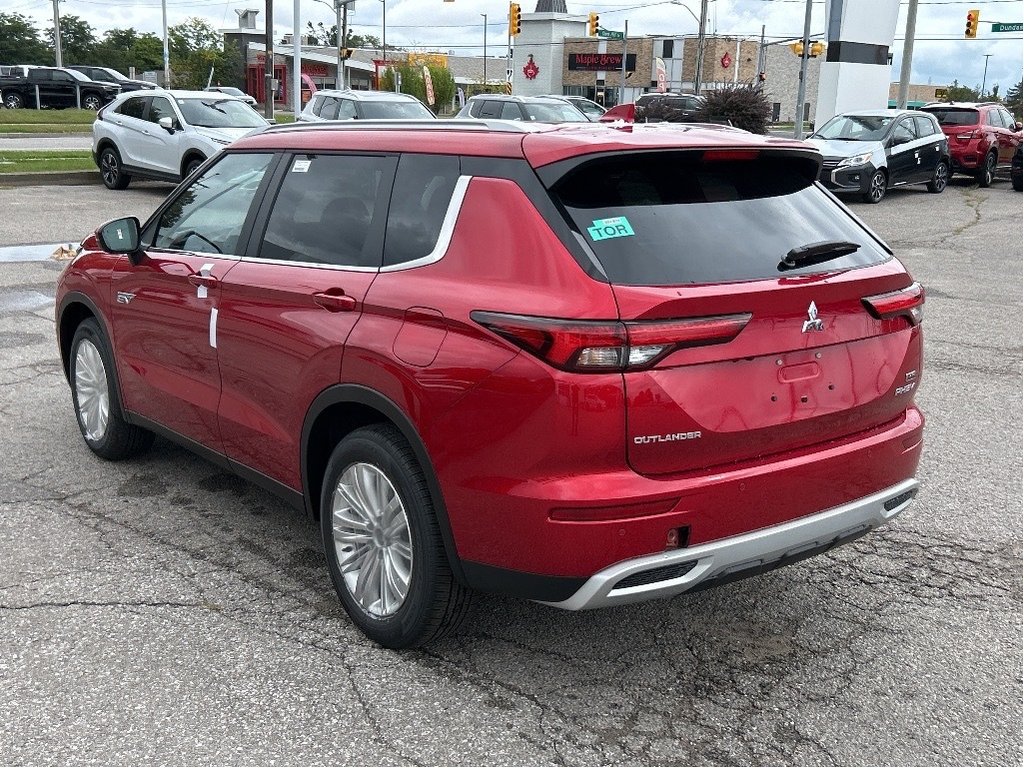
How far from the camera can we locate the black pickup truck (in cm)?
4794

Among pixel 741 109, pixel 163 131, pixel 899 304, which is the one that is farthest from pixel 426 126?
pixel 741 109

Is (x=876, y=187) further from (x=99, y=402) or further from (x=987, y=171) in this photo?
(x=99, y=402)

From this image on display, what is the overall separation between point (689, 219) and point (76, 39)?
104425 mm

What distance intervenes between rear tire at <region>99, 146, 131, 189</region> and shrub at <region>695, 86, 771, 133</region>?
1358 centimetres

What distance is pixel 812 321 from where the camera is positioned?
3350mm

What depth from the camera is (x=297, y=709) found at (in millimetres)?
3363

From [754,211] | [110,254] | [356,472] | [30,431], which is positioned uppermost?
[754,211]

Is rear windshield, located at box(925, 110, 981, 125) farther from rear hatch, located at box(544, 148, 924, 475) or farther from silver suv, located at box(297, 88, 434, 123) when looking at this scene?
rear hatch, located at box(544, 148, 924, 475)

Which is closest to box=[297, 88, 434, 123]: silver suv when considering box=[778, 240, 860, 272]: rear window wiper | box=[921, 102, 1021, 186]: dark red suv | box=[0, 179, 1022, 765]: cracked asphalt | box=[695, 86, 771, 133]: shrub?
box=[695, 86, 771, 133]: shrub

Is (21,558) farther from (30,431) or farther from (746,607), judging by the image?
(746,607)

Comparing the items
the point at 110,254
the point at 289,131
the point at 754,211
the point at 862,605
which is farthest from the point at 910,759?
the point at 110,254

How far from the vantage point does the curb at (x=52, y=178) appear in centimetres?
1936

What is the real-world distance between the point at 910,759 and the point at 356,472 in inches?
77.4

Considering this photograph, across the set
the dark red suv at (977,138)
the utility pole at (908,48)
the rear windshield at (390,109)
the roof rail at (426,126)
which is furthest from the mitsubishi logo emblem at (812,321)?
the utility pole at (908,48)
